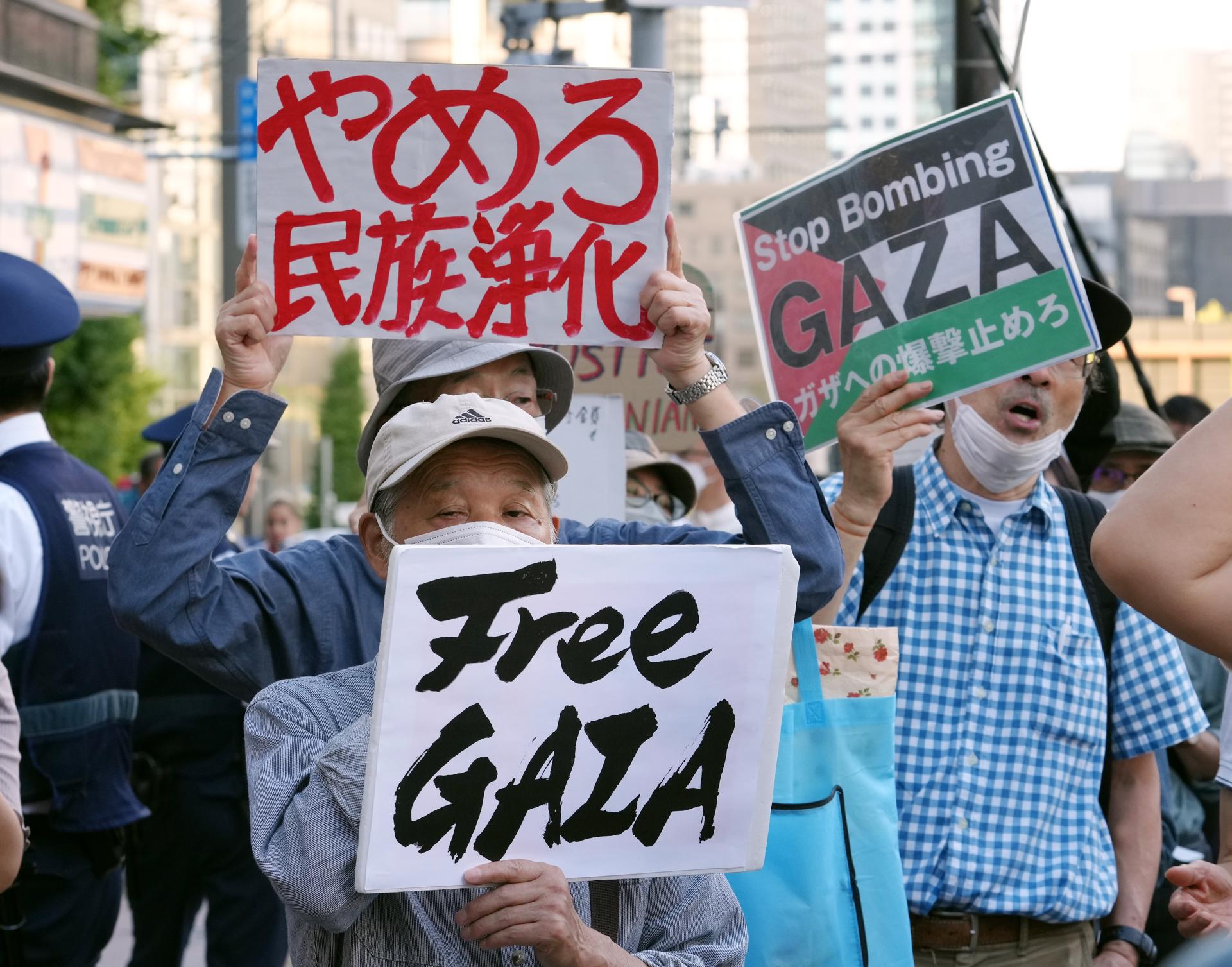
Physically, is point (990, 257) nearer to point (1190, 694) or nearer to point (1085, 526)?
point (1085, 526)

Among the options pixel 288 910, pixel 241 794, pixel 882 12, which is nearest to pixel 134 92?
pixel 241 794

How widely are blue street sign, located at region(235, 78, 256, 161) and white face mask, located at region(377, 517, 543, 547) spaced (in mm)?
19688

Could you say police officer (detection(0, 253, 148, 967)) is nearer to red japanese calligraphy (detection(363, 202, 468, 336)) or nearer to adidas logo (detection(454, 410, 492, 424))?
red japanese calligraphy (detection(363, 202, 468, 336))

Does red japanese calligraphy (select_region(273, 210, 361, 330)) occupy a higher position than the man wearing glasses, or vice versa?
red japanese calligraphy (select_region(273, 210, 361, 330))

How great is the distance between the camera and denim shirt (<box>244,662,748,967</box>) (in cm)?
211

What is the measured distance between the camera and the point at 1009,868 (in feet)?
10.7

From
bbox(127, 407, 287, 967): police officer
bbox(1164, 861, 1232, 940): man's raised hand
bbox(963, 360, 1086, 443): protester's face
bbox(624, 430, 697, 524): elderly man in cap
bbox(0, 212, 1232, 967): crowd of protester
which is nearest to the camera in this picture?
bbox(0, 212, 1232, 967): crowd of protester

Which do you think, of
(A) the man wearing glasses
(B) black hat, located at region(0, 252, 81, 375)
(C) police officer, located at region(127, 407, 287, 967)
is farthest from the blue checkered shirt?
(C) police officer, located at region(127, 407, 287, 967)

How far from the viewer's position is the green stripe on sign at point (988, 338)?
3.17 metres

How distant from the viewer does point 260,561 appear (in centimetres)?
298

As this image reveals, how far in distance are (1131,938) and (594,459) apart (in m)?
1.81

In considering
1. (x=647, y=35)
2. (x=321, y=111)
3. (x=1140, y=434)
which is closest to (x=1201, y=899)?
(x=321, y=111)

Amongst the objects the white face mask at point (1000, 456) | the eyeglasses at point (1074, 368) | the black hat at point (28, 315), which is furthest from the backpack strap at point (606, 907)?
the black hat at point (28, 315)

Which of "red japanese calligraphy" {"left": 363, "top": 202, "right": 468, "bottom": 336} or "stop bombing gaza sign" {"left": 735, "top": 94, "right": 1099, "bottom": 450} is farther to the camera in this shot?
"stop bombing gaza sign" {"left": 735, "top": 94, "right": 1099, "bottom": 450}
